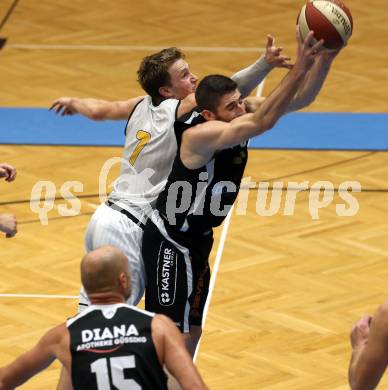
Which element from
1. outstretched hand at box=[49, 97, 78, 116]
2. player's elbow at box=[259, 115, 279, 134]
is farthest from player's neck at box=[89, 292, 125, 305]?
outstretched hand at box=[49, 97, 78, 116]

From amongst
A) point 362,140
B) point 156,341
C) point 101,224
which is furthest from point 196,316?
point 362,140

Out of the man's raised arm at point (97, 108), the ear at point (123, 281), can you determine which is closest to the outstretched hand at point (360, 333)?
the ear at point (123, 281)

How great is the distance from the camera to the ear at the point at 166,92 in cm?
759

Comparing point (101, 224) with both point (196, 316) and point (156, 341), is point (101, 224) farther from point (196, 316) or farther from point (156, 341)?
point (156, 341)

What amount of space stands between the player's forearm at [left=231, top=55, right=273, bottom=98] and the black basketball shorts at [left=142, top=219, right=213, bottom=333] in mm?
983

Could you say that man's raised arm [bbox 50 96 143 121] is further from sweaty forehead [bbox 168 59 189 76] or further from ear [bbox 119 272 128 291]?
ear [bbox 119 272 128 291]

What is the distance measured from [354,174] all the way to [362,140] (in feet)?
3.34

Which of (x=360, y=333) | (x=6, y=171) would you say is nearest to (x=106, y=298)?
(x=360, y=333)

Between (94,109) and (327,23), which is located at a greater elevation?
(327,23)

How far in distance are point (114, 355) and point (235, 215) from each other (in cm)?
572

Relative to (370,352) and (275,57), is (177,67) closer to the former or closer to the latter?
(275,57)

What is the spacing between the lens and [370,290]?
930 centimetres

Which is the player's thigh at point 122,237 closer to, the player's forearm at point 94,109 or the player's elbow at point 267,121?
the player's forearm at point 94,109

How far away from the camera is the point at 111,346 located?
5.20 m
